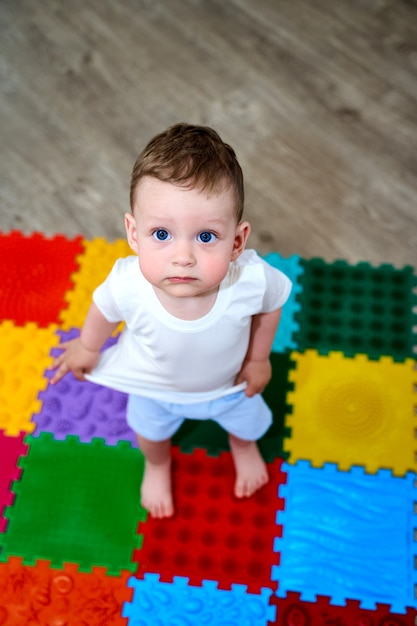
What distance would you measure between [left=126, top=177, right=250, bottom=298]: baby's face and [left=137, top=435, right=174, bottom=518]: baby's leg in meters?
0.46

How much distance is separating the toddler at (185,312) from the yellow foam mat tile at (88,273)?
0.98ft

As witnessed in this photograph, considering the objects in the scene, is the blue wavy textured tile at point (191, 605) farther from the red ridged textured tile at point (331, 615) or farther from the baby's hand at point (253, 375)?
the baby's hand at point (253, 375)

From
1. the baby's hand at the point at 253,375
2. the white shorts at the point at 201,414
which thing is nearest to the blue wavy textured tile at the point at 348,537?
the white shorts at the point at 201,414

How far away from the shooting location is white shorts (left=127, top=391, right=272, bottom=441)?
97 cm

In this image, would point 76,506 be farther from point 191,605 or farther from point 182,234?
point 182,234

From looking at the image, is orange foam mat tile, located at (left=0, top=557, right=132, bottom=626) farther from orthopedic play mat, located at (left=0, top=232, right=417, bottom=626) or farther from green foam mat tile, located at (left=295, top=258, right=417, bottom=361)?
green foam mat tile, located at (left=295, top=258, right=417, bottom=361)

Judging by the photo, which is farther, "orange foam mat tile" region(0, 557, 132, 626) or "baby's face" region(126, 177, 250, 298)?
"orange foam mat tile" region(0, 557, 132, 626)

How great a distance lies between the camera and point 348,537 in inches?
43.1

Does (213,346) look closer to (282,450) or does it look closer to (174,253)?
(174,253)

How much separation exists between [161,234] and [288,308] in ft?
2.07

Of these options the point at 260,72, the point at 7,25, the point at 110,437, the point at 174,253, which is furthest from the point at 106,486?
the point at 7,25

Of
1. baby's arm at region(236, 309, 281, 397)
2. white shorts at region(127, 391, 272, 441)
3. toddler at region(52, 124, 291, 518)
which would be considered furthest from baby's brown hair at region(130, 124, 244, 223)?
white shorts at region(127, 391, 272, 441)

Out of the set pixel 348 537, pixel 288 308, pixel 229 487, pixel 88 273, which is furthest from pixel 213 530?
pixel 88 273

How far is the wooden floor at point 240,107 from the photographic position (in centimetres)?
145
